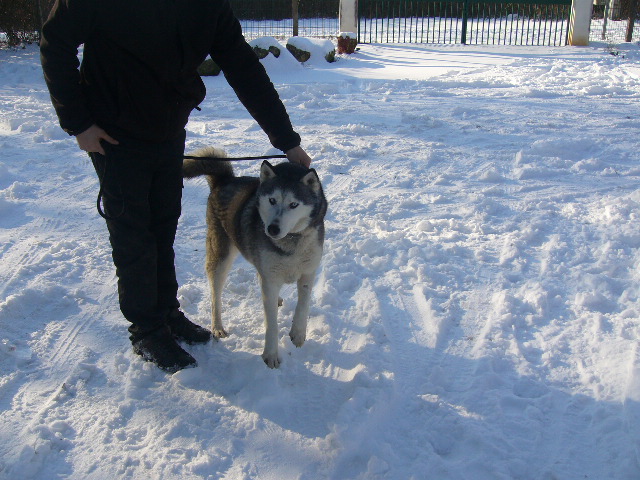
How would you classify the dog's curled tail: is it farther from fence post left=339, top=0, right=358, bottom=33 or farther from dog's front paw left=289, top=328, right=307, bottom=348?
fence post left=339, top=0, right=358, bottom=33

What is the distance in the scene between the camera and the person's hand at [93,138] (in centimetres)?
248

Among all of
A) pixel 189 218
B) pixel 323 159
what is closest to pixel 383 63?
pixel 323 159

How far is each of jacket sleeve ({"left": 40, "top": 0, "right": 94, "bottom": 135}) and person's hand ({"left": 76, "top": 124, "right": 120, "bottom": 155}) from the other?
0.9 inches

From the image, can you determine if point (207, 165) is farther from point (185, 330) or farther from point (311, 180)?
point (185, 330)

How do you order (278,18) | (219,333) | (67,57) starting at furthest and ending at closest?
(278,18) → (219,333) → (67,57)

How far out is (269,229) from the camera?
2664mm

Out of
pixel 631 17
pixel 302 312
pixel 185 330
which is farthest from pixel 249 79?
pixel 631 17

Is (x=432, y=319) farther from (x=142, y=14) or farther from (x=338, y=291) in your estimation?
(x=142, y=14)

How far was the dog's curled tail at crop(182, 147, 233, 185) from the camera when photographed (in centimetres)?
329

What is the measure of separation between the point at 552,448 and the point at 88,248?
132 inches

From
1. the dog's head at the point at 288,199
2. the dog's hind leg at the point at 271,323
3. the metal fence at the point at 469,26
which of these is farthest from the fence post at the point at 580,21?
the dog's hind leg at the point at 271,323

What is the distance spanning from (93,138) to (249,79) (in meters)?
0.89

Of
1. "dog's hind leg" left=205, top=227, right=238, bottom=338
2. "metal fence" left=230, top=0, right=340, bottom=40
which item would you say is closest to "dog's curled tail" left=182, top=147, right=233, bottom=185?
"dog's hind leg" left=205, top=227, right=238, bottom=338

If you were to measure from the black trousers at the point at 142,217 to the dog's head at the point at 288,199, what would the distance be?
50 centimetres
